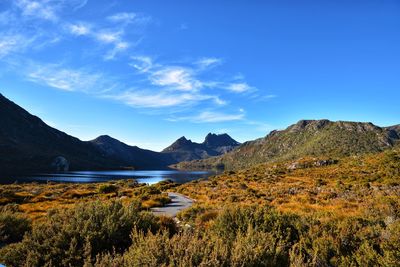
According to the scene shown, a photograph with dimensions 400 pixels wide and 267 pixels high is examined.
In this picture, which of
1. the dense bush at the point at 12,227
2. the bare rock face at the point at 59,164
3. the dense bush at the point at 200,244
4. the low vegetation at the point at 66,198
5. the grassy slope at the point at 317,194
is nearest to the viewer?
the dense bush at the point at 200,244

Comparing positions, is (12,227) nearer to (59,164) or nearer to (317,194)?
(317,194)

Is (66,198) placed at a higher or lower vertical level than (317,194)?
lower

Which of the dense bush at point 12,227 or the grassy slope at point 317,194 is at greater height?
the dense bush at point 12,227

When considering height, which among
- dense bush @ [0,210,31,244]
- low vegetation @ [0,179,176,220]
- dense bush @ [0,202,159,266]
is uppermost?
dense bush @ [0,202,159,266]

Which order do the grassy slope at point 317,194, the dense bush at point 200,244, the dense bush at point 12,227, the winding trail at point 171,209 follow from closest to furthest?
1. the dense bush at point 200,244
2. the dense bush at point 12,227
3. the winding trail at point 171,209
4. the grassy slope at point 317,194

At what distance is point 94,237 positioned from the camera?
6934mm

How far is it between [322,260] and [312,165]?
106 meters

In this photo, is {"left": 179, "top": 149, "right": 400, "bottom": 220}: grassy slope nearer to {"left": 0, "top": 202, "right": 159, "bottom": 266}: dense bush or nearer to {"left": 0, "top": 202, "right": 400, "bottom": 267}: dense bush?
{"left": 0, "top": 202, "right": 400, "bottom": 267}: dense bush

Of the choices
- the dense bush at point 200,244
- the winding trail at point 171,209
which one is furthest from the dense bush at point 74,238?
the winding trail at point 171,209

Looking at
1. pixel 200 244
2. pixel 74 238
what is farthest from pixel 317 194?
pixel 74 238

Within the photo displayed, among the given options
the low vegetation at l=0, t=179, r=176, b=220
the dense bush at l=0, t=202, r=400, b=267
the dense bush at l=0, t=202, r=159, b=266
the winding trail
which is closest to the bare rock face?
the low vegetation at l=0, t=179, r=176, b=220

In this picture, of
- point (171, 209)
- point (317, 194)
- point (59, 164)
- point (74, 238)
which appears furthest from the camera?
point (59, 164)

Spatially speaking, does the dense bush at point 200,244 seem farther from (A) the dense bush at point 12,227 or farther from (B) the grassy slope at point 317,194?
(B) the grassy slope at point 317,194

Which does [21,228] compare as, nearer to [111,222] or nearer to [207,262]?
[111,222]
